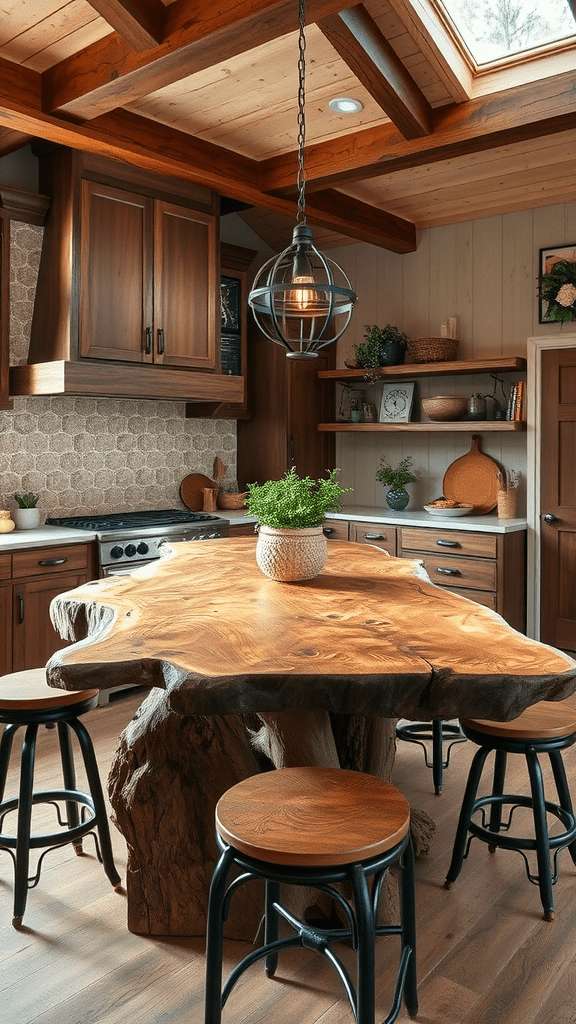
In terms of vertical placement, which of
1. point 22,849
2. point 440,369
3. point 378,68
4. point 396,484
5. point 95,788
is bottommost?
point 22,849

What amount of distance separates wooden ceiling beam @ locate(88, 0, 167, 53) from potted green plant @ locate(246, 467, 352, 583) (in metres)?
1.75

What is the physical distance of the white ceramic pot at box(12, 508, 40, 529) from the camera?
4.23 metres

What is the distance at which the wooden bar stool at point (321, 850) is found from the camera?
1.44 m

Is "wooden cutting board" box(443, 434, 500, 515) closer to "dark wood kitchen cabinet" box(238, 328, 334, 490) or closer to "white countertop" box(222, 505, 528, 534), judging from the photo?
"white countertop" box(222, 505, 528, 534)

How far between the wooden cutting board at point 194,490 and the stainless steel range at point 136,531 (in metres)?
0.44

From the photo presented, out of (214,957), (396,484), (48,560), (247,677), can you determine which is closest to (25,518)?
(48,560)

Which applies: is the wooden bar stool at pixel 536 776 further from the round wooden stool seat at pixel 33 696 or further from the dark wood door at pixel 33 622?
the dark wood door at pixel 33 622

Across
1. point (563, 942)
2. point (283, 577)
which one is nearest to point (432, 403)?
point (283, 577)

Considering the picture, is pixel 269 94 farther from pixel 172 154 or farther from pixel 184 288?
pixel 184 288

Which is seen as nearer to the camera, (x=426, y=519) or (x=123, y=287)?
(x=123, y=287)

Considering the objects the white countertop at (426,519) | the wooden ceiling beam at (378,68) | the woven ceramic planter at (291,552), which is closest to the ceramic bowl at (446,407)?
the white countertop at (426,519)

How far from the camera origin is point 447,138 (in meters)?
3.78

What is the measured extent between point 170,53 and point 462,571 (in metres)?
3.19

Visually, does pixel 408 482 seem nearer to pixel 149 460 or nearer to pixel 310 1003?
pixel 149 460
